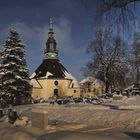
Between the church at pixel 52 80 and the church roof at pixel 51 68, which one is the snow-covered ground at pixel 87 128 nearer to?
the church at pixel 52 80

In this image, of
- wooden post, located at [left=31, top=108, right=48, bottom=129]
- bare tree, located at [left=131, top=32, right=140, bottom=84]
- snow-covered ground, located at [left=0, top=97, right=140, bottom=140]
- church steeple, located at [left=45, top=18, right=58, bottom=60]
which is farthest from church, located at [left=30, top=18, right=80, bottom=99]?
wooden post, located at [left=31, top=108, right=48, bottom=129]

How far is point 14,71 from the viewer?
59469mm

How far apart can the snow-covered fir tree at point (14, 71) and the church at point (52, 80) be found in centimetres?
3557

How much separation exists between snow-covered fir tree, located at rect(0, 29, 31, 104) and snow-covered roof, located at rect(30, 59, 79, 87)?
38624mm

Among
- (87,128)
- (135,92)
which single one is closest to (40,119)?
(87,128)

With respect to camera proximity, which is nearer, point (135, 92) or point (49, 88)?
point (135, 92)

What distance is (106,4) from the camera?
69.5 ft

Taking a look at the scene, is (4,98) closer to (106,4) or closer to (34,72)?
(106,4)

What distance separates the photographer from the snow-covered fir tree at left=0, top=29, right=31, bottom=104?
58312 millimetres

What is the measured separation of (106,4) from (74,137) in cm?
907

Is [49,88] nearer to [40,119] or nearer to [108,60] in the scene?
[108,60]

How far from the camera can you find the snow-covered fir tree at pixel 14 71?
58312 millimetres

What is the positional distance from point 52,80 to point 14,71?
132 feet

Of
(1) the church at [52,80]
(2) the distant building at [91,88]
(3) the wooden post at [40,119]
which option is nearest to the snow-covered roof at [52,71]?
(1) the church at [52,80]
